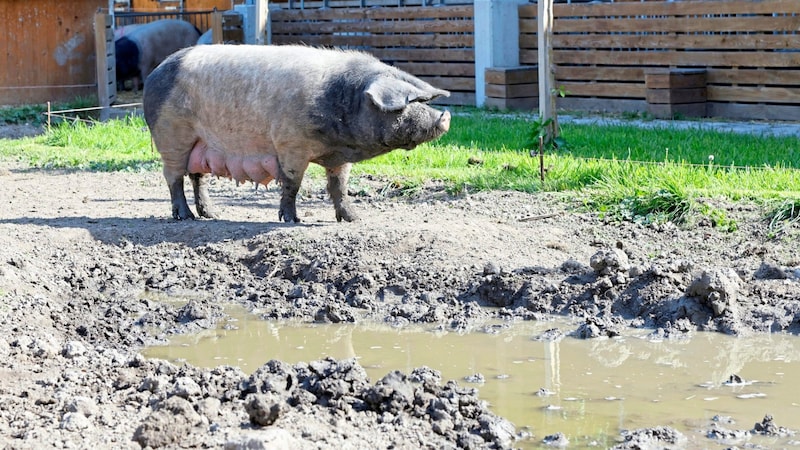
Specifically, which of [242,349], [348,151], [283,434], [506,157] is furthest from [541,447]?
[506,157]

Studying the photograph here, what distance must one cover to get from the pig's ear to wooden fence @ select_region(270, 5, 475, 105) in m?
9.06

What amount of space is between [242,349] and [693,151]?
6.04m

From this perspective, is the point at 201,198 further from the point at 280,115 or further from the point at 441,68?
the point at 441,68

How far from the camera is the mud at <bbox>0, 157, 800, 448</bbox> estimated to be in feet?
14.7

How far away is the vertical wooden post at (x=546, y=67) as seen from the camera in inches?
432

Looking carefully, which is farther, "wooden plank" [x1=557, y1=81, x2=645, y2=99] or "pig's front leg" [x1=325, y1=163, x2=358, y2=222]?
"wooden plank" [x1=557, y1=81, x2=645, y2=99]

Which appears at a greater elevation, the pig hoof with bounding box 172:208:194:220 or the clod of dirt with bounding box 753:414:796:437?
the pig hoof with bounding box 172:208:194:220

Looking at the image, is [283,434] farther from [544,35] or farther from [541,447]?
[544,35]

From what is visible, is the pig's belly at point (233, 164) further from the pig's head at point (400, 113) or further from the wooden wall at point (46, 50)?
the wooden wall at point (46, 50)

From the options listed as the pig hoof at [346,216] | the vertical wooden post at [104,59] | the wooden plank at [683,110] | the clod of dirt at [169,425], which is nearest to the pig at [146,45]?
the vertical wooden post at [104,59]

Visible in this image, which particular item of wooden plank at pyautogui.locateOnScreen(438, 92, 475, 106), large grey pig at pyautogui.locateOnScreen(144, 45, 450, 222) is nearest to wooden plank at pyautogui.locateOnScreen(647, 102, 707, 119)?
wooden plank at pyautogui.locateOnScreen(438, 92, 475, 106)

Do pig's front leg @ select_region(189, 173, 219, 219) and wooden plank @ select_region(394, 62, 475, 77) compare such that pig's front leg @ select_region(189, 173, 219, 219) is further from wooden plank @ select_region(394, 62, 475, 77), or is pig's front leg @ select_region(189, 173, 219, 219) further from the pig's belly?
wooden plank @ select_region(394, 62, 475, 77)

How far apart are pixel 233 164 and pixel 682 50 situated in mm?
7676

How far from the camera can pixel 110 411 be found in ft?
15.1
